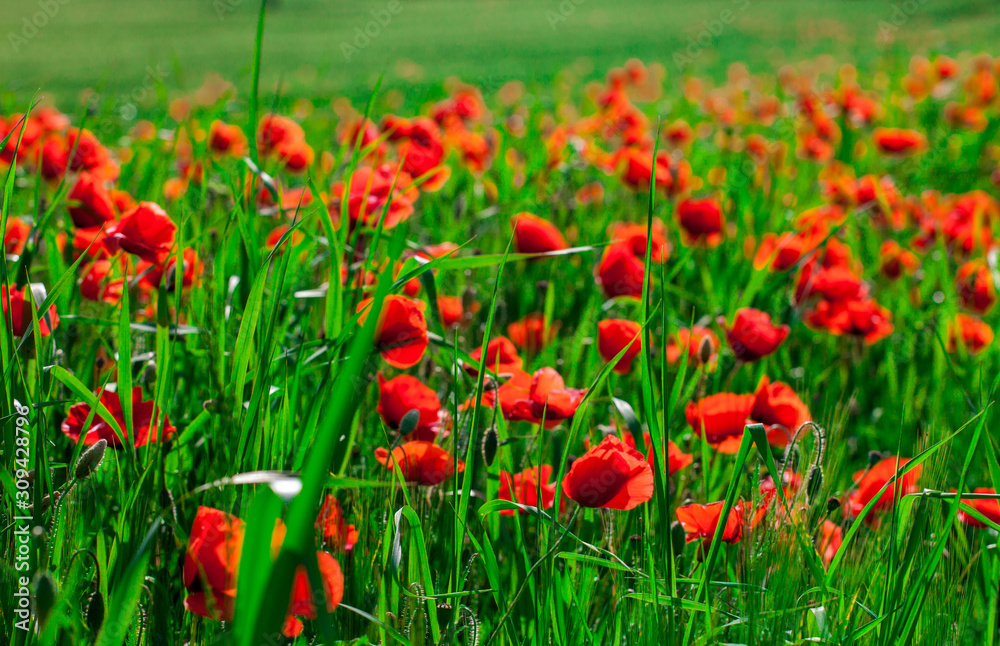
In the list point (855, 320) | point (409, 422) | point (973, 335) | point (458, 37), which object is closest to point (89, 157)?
point (409, 422)

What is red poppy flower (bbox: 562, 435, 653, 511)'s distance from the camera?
88 centimetres

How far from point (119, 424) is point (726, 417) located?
0.74m

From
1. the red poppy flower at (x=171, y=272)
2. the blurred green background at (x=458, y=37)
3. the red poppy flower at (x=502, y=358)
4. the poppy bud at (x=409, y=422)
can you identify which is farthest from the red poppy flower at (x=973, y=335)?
the blurred green background at (x=458, y=37)

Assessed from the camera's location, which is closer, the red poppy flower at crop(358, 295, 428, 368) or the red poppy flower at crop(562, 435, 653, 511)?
the red poppy flower at crop(562, 435, 653, 511)

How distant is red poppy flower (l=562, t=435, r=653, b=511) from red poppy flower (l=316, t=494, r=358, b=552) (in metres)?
0.24

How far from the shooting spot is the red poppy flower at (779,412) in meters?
1.14

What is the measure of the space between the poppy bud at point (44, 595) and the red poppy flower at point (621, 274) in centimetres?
106

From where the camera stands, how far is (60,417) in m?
1.18

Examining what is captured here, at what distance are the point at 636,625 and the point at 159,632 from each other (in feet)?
1.60

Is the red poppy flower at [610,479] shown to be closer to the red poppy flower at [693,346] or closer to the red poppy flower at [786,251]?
the red poppy flower at [693,346]

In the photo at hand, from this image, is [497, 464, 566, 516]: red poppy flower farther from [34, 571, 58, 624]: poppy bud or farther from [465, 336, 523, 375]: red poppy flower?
[34, 571, 58, 624]: poppy bud

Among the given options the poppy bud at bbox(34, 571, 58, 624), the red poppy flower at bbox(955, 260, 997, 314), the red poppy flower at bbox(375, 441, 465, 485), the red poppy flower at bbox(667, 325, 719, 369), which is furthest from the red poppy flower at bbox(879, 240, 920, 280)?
the poppy bud at bbox(34, 571, 58, 624)

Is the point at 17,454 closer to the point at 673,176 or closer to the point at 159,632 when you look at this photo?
A: the point at 159,632

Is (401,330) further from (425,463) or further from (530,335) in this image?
(530,335)
